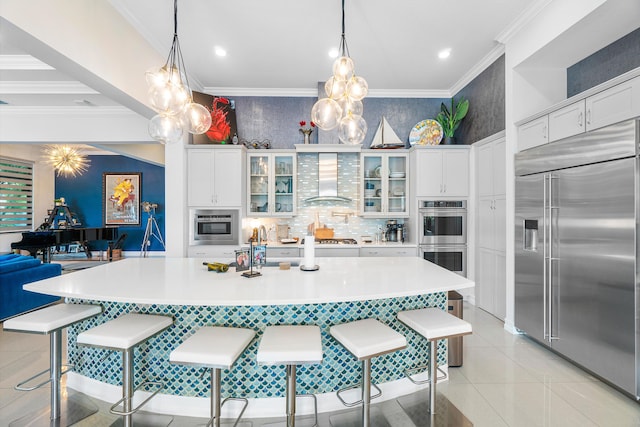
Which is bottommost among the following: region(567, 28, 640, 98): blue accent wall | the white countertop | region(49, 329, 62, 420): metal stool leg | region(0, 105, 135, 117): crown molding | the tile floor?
the tile floor

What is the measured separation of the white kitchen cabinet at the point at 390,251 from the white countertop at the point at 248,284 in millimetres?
1751

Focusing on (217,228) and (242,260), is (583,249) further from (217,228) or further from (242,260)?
(217,228)

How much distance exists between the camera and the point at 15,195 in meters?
7.75

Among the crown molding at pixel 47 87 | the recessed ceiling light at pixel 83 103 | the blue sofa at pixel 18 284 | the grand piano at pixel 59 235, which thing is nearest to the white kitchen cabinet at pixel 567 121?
the crown molding at pixel 47 87

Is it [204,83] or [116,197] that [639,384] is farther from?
[116,197]

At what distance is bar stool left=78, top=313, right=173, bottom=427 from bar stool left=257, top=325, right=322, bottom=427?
71 cm

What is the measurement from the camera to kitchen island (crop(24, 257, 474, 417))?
6.10ft

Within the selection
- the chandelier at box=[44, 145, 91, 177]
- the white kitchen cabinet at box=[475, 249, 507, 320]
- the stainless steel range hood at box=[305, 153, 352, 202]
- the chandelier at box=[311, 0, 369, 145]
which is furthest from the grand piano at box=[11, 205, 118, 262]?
the white kitchen cabinet at box=[475, 249, 507, 320]

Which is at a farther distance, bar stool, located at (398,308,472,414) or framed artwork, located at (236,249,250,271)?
framed artwork, located at (236,249,250,271)

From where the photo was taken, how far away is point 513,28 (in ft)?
10.9

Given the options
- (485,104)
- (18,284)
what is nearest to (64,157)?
(18,284)

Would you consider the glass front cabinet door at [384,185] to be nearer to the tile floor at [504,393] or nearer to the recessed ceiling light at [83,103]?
the tile floor at [504,393]

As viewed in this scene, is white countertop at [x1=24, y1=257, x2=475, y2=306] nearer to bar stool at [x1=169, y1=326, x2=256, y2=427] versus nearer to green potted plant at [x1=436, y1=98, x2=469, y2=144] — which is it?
bar stool at [x1=169, y1=326, x2=256, y2=427]

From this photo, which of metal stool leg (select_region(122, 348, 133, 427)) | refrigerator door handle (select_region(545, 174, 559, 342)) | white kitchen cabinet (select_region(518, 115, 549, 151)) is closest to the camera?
metal stool leg (select_region(122, 348, 133, 427))
